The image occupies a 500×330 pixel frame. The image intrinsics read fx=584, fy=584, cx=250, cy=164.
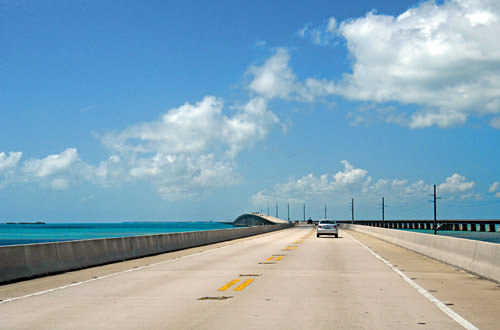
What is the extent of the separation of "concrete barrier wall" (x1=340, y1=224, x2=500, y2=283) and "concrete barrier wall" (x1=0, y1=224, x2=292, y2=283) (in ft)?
37.5

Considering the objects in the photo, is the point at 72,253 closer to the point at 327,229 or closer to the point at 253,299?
the point at 253,299

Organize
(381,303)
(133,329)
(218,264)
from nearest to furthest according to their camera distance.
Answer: (133,329)
(381,303)
(218,264)

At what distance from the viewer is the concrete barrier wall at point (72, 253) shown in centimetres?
1441

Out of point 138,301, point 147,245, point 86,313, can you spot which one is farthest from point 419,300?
point 147,245

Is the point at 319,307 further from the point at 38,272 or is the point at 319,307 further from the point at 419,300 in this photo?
the point at 38,272

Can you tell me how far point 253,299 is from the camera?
10.9 metres

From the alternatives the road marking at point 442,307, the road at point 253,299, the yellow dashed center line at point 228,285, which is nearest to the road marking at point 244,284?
the road at point 253,299

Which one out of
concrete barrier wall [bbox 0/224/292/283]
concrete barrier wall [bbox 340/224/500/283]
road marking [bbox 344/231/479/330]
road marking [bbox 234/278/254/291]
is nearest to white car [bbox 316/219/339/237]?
concrete barrier wall [bbox 340/224/500/283]

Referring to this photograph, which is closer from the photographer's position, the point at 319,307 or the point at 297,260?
the point at 319,307

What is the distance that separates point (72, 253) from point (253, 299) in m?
8.66

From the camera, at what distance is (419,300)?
35.5ft

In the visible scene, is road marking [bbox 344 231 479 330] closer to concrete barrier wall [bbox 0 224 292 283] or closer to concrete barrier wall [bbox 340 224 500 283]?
concrete barrier wall [bbox 340 224 500 283]

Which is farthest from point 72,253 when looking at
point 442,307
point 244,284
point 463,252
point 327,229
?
point 327,229

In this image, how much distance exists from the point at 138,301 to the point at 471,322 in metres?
5.74
